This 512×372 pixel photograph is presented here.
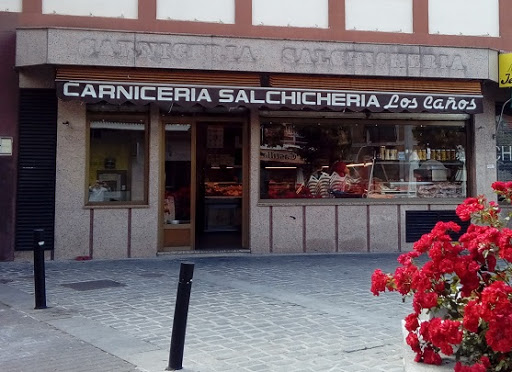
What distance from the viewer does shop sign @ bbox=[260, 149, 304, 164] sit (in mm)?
11945

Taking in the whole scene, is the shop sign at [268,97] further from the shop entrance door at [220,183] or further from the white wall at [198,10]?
the white wall at [198,10]

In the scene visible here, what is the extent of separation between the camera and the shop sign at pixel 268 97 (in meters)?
10.3

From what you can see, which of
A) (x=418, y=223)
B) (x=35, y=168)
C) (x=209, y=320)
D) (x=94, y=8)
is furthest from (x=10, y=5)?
(x=418, y=223)

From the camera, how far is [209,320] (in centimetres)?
643

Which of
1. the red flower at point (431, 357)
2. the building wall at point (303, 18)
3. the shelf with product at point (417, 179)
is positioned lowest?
the red flower at point (431, 357)

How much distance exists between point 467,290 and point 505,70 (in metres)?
9.20

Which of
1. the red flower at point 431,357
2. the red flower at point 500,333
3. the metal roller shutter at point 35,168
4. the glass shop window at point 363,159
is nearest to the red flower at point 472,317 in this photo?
the red flower at point 500,333

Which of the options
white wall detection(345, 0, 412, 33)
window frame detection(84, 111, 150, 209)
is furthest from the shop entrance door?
white wall detection(345, 0, 412, 33)

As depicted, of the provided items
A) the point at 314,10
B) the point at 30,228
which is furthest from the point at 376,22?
the point at 30,228

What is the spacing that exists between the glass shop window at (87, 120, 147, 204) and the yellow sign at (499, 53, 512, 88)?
754 cm

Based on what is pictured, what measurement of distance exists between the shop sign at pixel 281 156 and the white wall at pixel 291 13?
264cm

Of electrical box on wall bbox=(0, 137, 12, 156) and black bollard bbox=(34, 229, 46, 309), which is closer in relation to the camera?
black bollard bbox=(34, 229, 46, 309)

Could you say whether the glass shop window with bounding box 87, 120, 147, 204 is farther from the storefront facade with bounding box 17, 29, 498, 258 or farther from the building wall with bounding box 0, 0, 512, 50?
the building wall with bounding box 0, 0, 512, 50

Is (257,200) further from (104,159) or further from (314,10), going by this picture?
(314,10)
